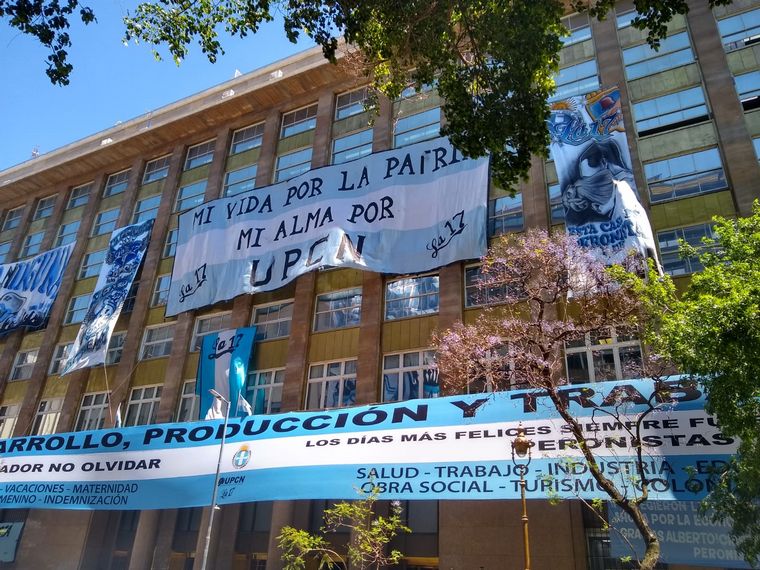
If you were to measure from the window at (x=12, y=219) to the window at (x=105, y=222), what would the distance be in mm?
A: 9466

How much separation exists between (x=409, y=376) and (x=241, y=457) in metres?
6.99

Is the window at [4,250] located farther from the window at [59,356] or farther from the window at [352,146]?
the window at [352,146]

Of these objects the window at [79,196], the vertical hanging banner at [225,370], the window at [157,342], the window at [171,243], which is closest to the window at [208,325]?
the vertical hanging banner at [225,370]

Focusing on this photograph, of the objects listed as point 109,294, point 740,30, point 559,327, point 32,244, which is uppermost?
point 740,30

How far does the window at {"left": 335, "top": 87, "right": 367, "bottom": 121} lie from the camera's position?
3228cm

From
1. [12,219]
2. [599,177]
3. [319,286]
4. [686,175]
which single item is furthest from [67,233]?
[686,175]

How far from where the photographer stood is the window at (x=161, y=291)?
103 ft

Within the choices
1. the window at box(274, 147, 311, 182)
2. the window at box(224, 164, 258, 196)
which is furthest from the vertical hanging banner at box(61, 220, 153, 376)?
the window at box(274, 147, 311, 182)

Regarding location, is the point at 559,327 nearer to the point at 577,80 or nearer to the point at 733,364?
the point at 733,364

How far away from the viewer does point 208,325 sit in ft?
95.7

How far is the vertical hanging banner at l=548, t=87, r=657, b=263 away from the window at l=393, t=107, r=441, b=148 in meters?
7.05

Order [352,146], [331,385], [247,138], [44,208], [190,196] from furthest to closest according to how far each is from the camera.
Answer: [44,208] → [247,138] → [190,196] → [352,146] → [331,385]

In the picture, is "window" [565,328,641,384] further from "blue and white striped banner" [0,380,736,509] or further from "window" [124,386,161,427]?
"window" [124,386,161,427]

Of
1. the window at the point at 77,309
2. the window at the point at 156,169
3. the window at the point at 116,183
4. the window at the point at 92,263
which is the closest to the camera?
the window at the point at 77,309
